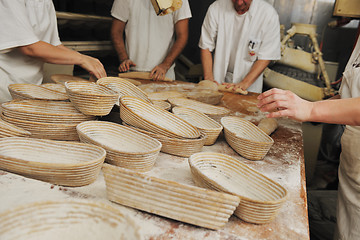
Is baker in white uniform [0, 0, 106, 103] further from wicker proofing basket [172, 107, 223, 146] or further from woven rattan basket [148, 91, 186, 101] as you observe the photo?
wicker proofing basket [172, 107, 223, 146]

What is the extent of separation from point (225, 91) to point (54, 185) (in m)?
1.87

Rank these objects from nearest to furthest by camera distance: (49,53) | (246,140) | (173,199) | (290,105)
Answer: (173,199) → (290,105) → (246,140) → (49,53)

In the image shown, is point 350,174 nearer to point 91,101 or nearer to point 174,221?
point 174,221

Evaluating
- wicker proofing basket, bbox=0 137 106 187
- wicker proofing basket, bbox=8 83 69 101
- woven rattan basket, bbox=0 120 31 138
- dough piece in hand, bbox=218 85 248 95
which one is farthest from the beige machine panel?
woven rattan basket, bbox=0 120 31 138

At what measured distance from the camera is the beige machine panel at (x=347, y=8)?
2.56 meters

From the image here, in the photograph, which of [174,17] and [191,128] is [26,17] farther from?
[174,17]

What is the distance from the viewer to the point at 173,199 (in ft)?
2.55

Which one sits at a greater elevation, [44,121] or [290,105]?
[290,105]

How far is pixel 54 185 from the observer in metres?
0.85

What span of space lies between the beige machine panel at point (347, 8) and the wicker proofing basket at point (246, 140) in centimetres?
187

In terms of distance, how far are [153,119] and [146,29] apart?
2096 millimetres

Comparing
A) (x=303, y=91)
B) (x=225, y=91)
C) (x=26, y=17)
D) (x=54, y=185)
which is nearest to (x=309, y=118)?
(x=54, y=185)

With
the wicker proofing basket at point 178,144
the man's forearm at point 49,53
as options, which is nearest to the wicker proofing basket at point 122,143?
the wicker proofing basket at point 178,144

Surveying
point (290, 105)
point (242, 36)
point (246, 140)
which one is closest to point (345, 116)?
point (290, 105)
